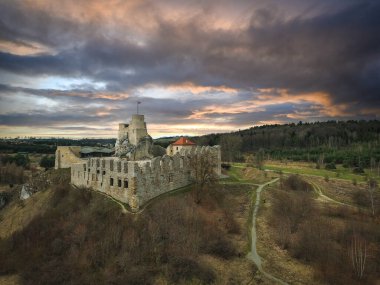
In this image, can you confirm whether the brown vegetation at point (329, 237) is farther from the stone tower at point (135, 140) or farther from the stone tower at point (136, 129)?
the stone tower at point (136, 129)

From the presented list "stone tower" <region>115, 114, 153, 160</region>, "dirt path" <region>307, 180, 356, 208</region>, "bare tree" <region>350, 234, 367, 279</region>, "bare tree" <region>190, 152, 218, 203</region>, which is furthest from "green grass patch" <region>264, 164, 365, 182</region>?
"bare tree" <region>350, 234, 367, 279</region>

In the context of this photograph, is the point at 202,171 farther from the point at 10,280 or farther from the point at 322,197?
the point at 10,280

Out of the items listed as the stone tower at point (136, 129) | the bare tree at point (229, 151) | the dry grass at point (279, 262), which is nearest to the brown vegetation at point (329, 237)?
the dry grass at point (279, 262)

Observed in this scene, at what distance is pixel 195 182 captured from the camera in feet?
135

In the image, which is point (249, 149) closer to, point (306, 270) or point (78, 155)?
point (78, 155)

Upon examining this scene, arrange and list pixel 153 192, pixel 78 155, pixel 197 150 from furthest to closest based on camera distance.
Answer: pixel 78 155
pixel 197 150
pixel 153 192

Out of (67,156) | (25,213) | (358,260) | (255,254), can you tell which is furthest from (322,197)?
(67,156)

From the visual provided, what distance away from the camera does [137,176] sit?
1300 inches

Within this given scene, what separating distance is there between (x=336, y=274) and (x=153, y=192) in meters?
20.2

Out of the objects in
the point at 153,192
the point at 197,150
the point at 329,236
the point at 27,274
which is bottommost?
the point at 27,274

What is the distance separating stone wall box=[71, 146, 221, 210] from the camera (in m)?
33.1

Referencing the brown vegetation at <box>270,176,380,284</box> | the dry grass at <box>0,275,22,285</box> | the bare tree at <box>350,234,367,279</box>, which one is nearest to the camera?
the bare tree at <box>350,234,367,279</box>

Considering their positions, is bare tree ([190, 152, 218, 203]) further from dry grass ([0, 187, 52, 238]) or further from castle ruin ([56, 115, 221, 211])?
dry grass ([0, 187, 52, 238])

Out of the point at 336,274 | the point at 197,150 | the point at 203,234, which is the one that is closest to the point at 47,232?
the point at 203,234
